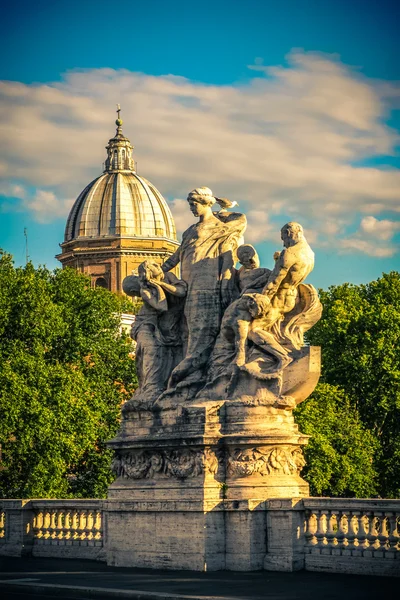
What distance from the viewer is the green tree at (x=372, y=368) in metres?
53.3

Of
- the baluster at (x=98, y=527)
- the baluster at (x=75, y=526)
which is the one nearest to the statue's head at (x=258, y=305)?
the baluster at (x=98, y=527)

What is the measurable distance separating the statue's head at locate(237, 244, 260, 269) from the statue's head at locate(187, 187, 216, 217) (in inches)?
47.5

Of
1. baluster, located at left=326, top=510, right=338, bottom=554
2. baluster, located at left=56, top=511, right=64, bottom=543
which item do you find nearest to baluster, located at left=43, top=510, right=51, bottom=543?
baluster, located at left=56, top=511, right=64, bottom=543

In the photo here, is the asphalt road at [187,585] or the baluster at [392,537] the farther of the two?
the baluster at [392,537]

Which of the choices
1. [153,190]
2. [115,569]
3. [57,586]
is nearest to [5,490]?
[115,569]

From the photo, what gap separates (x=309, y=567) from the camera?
72.1 ft

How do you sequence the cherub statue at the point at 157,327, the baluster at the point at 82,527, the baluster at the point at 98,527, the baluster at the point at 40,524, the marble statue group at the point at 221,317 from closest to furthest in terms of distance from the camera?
the marble statue group at the point at 221,317 → the cherub statue at the point at 157,327 → the baluster at the point at 98,527 → the baluster at the point at 82,527 → the baluster at the point at 40,524

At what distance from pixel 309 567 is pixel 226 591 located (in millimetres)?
2639

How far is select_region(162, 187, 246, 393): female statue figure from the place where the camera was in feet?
79.7

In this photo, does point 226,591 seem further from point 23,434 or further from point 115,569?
point 23,434

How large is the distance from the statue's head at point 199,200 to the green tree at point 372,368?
29.0 metres

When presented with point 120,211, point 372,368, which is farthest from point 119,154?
point 372,368

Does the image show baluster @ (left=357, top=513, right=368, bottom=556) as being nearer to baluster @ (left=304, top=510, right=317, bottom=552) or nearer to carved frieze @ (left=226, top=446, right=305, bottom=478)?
baluster @ (left=304, top=510, right=317, bottom=552)

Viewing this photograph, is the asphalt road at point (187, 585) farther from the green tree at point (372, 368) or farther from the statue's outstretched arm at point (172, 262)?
the green tree at point (372, 368)
